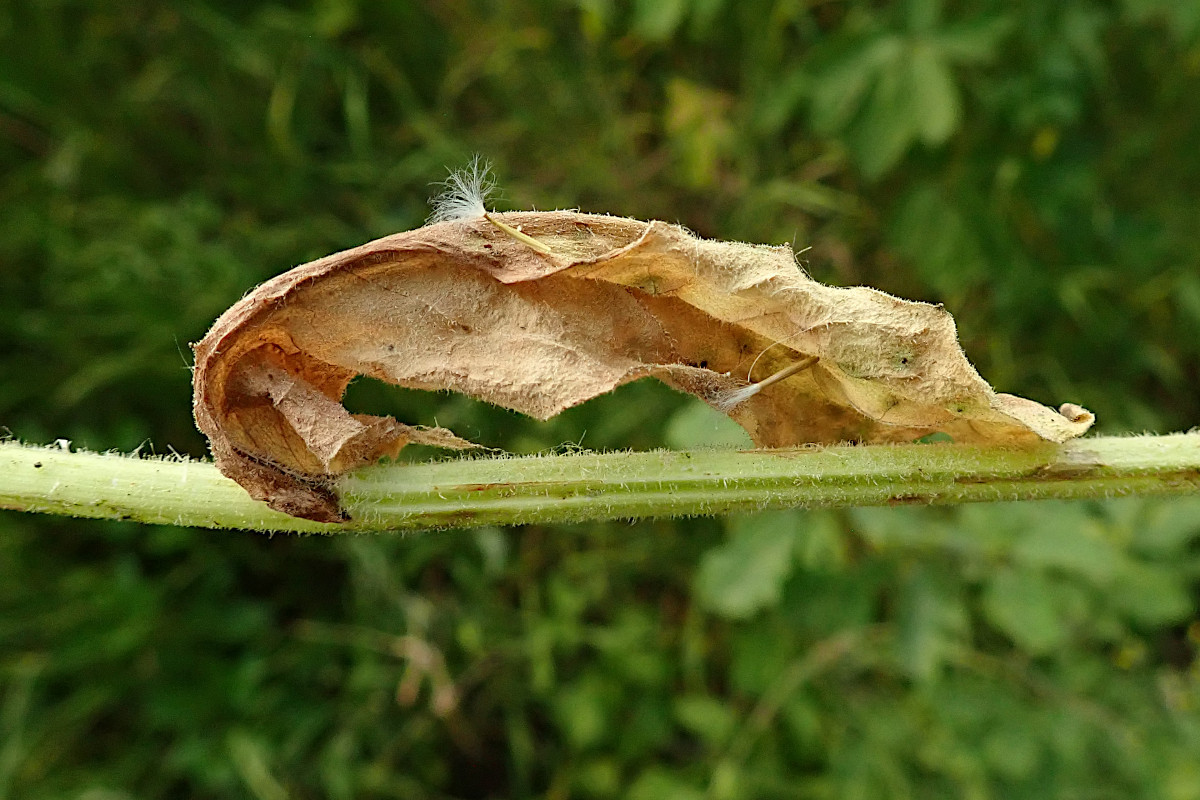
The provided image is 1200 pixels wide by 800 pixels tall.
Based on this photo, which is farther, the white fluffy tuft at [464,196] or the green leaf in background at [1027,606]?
the green leaf in background at [1027,606]

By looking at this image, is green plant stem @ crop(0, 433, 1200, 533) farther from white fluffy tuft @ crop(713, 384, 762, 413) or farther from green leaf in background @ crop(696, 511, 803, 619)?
green leaf in background @ crop(696, 511, 803, 619)

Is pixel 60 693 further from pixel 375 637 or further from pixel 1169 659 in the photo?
pixel 1169 659

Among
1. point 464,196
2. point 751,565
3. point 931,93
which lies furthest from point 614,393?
point 464,196

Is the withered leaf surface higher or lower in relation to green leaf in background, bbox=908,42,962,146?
lower

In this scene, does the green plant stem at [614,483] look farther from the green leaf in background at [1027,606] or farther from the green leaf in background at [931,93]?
the green leaf in background at [931,93]

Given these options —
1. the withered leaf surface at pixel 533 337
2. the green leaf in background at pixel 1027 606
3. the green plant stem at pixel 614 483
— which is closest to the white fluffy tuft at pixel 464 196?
the withered leaf surface at pixel 533 337

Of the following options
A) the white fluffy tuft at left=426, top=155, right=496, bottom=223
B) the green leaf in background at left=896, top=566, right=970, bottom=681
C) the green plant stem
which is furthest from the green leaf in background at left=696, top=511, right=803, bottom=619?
the white fluffy tuft at left=426, top=155, right=496, bottom=223

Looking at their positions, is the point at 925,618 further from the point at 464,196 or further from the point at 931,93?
the point at 464,196
